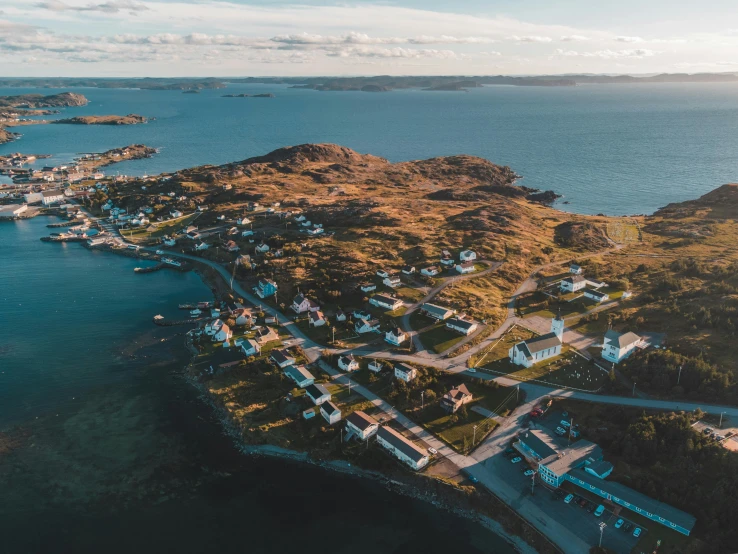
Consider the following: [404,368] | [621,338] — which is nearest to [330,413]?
[404,368]

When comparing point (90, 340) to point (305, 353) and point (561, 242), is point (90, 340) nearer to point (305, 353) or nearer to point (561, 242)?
point (305, 353)

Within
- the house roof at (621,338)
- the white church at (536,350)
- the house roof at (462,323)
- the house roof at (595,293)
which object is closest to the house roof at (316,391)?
the house roof at (462,323)

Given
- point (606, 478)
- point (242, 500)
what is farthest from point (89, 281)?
point (606, 478)

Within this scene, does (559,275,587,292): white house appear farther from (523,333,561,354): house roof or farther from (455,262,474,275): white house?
(523,333,561,354): house roof

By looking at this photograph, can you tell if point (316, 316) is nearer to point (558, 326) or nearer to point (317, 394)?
point (317, 394)

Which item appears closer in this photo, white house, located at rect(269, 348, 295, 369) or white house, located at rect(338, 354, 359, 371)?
white house, located at rect(338, 354, 359, 371)

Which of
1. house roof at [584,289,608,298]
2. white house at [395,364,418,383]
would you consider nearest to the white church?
white house at [395,364,418,383]
